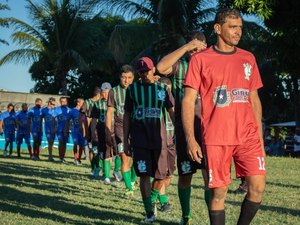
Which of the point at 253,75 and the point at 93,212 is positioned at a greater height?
the point at 253,75

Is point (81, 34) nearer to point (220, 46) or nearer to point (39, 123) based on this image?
point (39, 123)

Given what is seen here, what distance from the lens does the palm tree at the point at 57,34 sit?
36906 mm

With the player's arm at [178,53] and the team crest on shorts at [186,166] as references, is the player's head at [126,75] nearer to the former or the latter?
the team crest on shorts at [186,166]

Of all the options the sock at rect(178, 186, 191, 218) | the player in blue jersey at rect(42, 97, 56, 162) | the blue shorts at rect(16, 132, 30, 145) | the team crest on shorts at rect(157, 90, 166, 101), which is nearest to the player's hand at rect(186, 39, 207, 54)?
the team crest on shorts at rect(157, 90, 166, 101)

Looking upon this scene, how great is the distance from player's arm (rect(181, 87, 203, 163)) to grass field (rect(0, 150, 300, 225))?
227 cm

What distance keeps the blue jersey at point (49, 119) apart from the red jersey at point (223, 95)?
1560 centimetres

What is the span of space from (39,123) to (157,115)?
14.3 meters

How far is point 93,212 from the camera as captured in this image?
24.7 feet

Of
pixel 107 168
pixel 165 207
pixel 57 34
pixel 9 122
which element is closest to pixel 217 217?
pixel 165 207

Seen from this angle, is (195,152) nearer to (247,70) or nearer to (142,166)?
(247,70)

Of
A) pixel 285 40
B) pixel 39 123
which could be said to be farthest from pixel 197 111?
pixel 39 123

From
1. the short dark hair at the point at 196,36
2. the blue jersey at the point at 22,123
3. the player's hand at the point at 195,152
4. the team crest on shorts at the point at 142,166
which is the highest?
the short dark hair at the point at 196,36

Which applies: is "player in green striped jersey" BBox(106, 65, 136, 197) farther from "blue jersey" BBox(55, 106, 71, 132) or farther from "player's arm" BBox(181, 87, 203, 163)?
"blue jersey" BBox(55, 106, 71, 132)

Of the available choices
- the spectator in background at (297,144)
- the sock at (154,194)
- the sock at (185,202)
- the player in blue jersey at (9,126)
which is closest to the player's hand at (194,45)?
the sock at (185,202)
